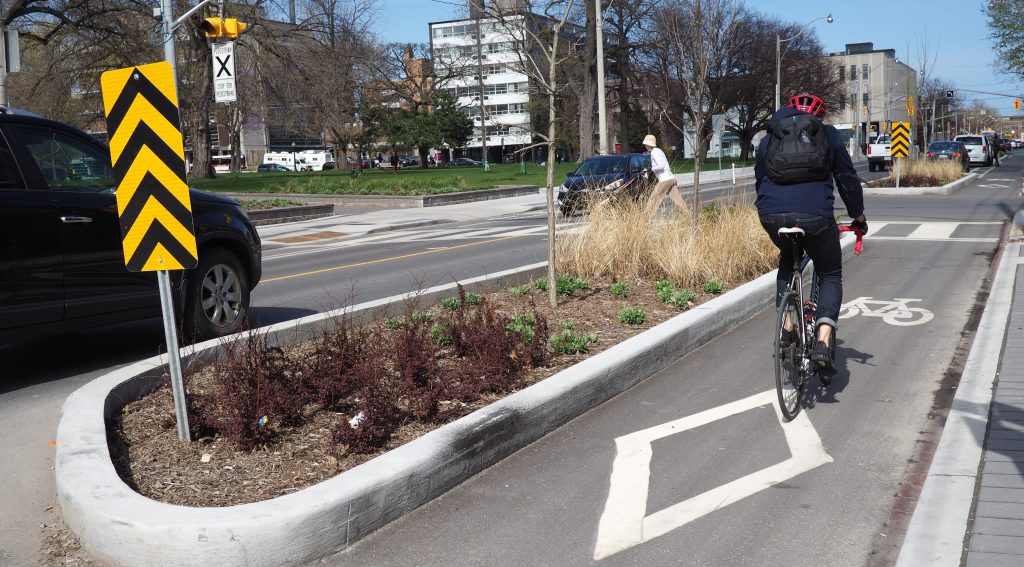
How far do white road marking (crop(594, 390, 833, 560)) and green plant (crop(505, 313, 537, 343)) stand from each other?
54.5 inches

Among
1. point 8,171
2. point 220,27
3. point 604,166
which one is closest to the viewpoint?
point 8,171

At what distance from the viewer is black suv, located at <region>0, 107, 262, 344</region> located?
6.45 m

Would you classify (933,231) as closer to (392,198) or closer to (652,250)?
(652,250)

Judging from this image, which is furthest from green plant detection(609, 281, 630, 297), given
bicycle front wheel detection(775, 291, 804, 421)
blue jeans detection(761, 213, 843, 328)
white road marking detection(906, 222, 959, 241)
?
white road marking detection(906, 222, 959, 241)

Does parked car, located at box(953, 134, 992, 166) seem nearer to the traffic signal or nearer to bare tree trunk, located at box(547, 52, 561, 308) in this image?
the traffic signal

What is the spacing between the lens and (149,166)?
462 centimetres

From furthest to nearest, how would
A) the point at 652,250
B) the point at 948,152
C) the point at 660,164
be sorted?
the point at 948,152, the point at 660,164, the point at 652,250

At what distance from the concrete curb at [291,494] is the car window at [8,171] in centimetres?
166

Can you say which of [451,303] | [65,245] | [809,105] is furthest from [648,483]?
[65,245]

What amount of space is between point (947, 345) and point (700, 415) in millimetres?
3202

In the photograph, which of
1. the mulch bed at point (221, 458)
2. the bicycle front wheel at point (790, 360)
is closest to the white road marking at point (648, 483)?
the bicycle front wheel at point (790, 360)

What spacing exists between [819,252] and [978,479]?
1.84m

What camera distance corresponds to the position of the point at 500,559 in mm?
3844

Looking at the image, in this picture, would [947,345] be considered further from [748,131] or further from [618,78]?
[748,131]
